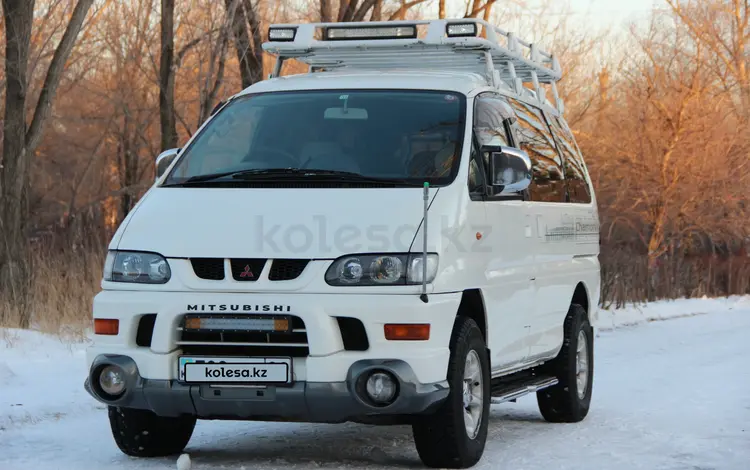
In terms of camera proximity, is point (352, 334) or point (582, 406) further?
point (582, 406)

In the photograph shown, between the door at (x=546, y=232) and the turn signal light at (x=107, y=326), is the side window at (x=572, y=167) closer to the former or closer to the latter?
the door at (x=546, y=232)

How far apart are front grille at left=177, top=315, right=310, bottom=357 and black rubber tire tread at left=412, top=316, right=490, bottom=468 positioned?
2.50ft

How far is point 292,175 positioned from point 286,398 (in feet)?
4.36

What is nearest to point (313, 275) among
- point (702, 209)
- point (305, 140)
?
point (305, 140)

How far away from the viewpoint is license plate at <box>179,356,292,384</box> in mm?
6195

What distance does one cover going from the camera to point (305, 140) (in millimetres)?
7410

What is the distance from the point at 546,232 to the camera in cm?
839

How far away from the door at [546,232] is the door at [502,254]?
0.18 m

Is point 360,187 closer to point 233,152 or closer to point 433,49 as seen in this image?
point 233,152

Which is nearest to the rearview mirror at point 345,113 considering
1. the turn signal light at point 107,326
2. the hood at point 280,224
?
the hood at point 280,224

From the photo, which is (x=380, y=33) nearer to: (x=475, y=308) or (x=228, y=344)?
(x=475, y=308)

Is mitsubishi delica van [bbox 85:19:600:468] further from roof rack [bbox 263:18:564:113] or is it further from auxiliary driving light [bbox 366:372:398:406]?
roof rack [bbox 263:18:564:113]

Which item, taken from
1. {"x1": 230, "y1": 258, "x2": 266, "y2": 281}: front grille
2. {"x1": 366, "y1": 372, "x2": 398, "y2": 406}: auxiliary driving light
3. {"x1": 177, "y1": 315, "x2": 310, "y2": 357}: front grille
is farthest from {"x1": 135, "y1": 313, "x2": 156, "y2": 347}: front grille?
{"x1": 366, "y1": 372, "x2": 398, "y2": 406}: auxiliary driving light

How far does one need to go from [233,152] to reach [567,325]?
3.01 metres
